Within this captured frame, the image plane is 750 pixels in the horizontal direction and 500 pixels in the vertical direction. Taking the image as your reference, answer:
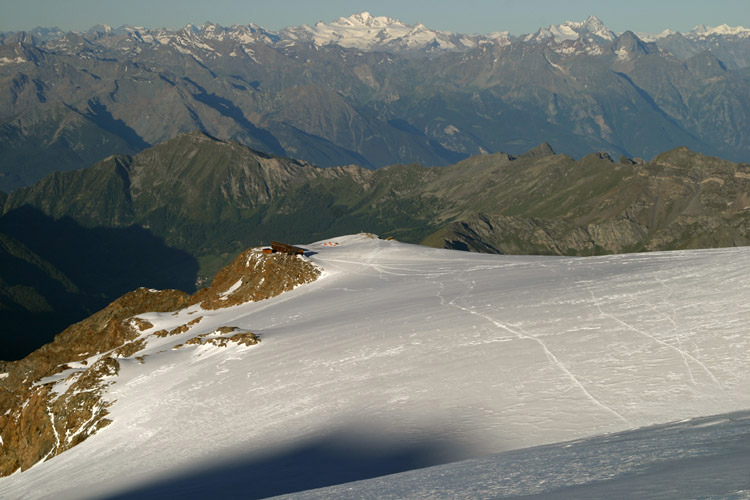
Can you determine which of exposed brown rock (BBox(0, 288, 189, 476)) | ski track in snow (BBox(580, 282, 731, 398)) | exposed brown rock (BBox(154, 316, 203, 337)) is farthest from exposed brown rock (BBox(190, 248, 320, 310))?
ski track in snow (BBox(580, 282, 731, 398))

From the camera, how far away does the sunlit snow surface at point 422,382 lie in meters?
45.4

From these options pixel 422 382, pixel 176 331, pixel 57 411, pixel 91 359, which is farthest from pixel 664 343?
pixel 91 359

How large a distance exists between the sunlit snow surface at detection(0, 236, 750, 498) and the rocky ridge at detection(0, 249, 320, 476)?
3.09 metres

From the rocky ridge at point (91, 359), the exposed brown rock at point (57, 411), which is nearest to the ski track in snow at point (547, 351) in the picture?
the rocky ridge at point (91, 359)

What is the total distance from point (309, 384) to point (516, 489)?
36.8 m

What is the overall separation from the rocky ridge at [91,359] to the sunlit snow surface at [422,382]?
309 centimetres

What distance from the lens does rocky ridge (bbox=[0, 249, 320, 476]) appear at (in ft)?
237

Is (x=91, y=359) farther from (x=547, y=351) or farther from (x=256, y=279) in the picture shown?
(x=547, y=351)

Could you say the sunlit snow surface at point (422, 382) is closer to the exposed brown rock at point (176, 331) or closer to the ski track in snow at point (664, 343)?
the ski track in snow at point (664, 343)

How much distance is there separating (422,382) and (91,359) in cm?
5793

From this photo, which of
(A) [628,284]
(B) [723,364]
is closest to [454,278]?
(A) [628,284]

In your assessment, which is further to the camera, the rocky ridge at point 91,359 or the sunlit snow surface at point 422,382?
the rocky ridge at point 91,359

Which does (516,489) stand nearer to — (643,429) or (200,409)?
(643,429)

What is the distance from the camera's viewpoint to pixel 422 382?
5728 cm
